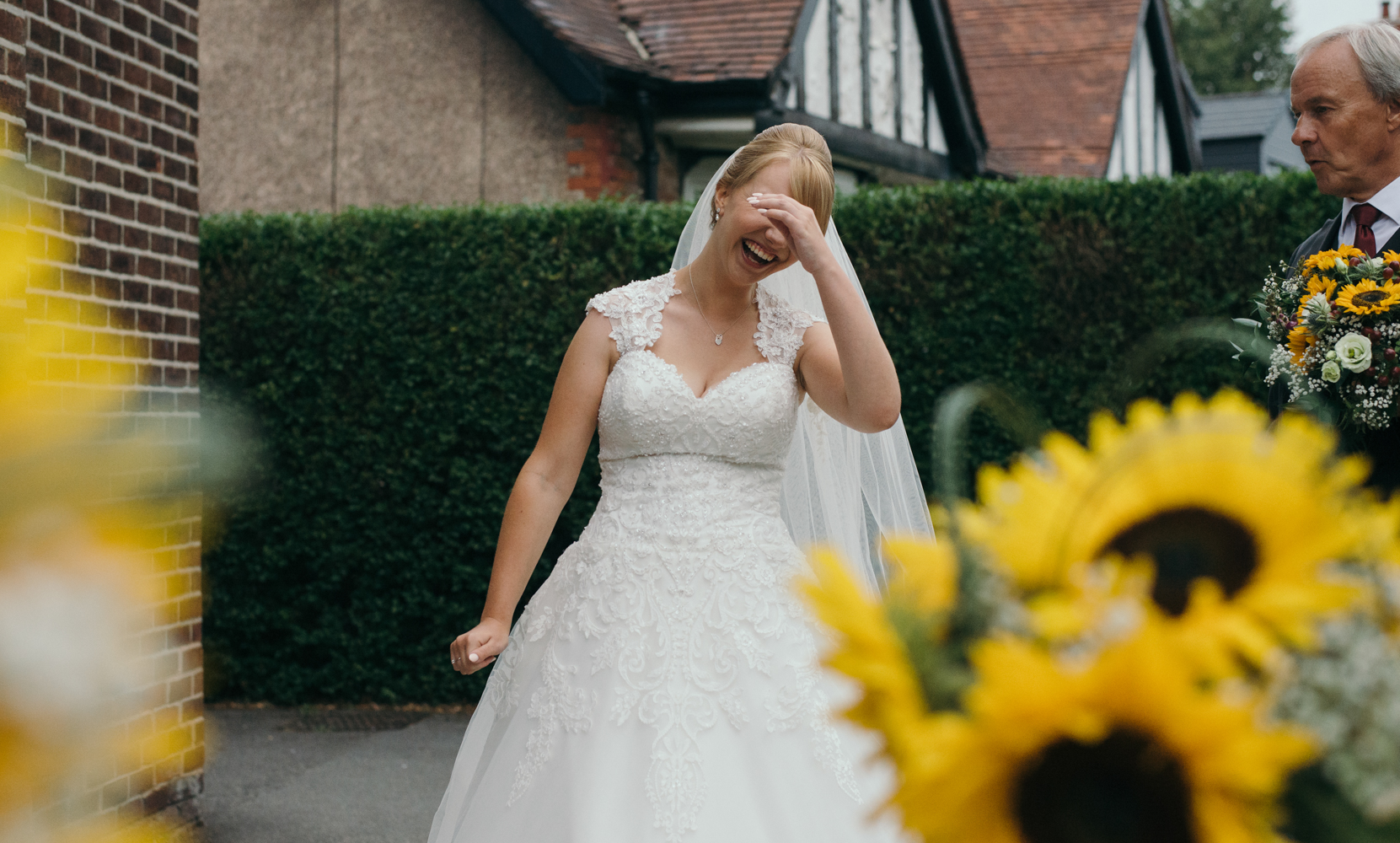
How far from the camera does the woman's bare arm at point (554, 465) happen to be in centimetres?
288

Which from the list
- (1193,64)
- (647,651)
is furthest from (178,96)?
(1193,64)

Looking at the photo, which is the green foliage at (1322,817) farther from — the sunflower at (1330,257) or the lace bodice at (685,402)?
the lace bodice at (685,402)

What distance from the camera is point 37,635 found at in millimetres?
528

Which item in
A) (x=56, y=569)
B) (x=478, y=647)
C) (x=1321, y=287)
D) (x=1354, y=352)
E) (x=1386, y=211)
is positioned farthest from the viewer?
(x=1386, y=211)

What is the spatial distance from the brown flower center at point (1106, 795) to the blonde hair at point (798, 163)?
2268 millimetres

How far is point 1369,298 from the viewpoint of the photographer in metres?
2.44

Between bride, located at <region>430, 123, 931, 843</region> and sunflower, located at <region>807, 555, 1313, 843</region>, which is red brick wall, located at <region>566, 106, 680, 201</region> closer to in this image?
bride, located at <region>430, 123, 931, 843</region>

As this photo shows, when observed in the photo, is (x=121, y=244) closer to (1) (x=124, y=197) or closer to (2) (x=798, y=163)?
(1) (x=124, y=197)

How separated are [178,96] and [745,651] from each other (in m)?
3.19

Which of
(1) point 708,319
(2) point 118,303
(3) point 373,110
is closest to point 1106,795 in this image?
(1) point 708,319

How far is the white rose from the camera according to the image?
2.36m

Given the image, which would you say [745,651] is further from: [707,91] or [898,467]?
[707,91]

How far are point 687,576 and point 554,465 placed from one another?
17.5 inches

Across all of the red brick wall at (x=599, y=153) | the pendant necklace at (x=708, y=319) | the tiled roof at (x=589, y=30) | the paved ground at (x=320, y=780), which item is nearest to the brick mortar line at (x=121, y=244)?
the pendant necklace at (x=708, y=319)
